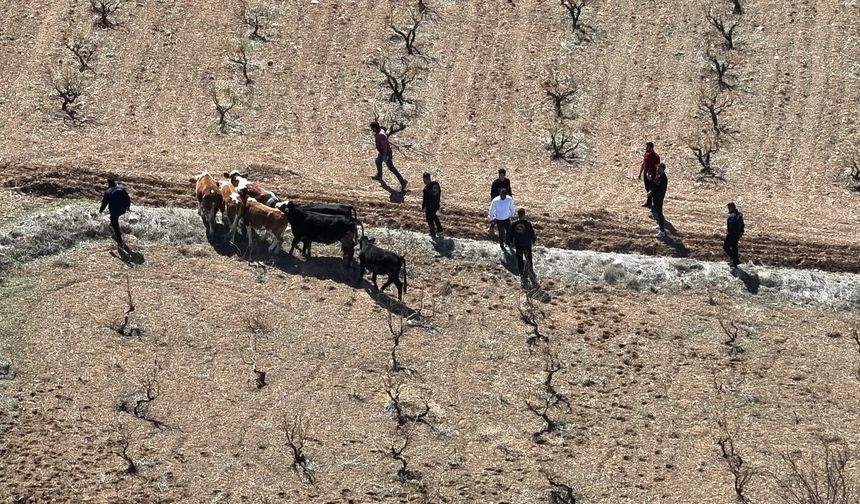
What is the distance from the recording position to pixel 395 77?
36281 mm

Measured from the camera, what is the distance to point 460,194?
31750 mm

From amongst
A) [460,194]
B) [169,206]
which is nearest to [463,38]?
[460,194]

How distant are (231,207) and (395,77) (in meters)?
8.84

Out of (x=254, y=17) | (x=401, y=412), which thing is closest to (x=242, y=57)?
(x=254, y=17)

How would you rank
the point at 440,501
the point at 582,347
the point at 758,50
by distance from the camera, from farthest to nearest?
the point at 758,50
the point at 582,347
the point at 440,501

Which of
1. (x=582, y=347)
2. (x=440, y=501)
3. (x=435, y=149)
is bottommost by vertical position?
(x=440, y=501)

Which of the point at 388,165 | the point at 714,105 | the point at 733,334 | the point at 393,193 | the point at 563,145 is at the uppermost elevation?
the point at 714,105

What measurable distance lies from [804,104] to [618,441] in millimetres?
14378

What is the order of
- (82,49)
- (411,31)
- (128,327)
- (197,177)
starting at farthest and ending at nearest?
(411,31) < (82,49) < (197,177) < (128,327)

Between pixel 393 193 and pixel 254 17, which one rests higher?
pixel 254 17

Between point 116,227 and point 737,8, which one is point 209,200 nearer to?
point 116,227

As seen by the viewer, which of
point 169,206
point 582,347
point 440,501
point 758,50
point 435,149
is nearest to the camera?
point 440,501

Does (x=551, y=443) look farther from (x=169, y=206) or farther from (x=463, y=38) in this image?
(x=463, y=38)

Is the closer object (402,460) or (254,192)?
(402,460)
